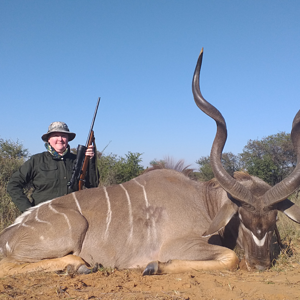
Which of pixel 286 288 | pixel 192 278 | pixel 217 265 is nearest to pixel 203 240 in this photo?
pixel 217 265

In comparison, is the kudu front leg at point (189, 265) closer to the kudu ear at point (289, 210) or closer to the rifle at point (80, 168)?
the kudu ear at point (289, 210)

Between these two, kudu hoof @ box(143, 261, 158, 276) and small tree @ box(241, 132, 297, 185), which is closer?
kudu hoof @ box(143, 261, 158, 276)

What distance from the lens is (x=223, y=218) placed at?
317 cm

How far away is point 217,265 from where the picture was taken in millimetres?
3129

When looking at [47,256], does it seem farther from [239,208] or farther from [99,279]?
[239,208]

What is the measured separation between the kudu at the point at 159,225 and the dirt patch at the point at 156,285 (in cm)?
17

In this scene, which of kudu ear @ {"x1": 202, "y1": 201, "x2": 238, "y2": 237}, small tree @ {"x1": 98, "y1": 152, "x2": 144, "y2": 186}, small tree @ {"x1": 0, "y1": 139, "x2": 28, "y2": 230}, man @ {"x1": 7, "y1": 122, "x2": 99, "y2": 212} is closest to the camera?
kudu ear @ {"x1": 202, "y1": 201, "x2": 238, "y2": 237}

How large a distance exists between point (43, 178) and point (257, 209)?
2.74 m

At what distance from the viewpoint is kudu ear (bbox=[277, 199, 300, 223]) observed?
3.06 meters

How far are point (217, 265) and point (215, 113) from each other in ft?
4.90

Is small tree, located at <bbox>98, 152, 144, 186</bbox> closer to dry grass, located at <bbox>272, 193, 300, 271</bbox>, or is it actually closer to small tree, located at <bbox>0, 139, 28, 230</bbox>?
small tree, located at <bbox>0, 139, 28, 230</bbox>

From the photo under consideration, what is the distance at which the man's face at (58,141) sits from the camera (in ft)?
15.0

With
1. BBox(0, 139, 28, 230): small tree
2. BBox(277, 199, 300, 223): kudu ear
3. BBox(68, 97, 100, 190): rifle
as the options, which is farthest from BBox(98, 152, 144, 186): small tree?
BBox(277, 199, 300, 223): kudu ear

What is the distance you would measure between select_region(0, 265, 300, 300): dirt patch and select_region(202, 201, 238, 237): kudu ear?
1.24ft
